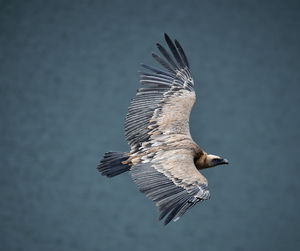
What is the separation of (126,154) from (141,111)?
2.56 feet

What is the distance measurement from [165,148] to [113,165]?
853mm

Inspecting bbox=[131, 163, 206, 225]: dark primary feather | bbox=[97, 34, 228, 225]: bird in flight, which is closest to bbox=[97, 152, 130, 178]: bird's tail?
bbox=[97, 34, 228, 225]: bird in flight

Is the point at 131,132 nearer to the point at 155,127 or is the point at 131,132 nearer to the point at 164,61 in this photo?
the point at 155,127

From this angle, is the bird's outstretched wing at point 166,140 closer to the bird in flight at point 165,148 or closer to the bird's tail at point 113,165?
the bird in flight at point 165,148

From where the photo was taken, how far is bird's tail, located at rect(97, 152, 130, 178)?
793cm

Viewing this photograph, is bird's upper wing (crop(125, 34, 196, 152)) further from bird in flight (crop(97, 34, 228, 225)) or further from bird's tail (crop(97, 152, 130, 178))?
bird's tail (crop(97, 152, 130, 178))

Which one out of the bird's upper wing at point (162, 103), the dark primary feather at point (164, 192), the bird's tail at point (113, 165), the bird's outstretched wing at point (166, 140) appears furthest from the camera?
the bird's upper wing at point (162, 103)

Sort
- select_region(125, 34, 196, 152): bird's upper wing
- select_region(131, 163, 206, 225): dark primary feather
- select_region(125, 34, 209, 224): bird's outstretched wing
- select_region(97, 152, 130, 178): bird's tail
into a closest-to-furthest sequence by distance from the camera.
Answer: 1. select_region(131, 163, 206, 225): dark primary feather
2. select_region(125, 34, 209, 224): bird's outstretched wing
3. select_region(97, 152, 130, 178): bird's tail
4. select_region(125, 34, 196, 152): bird's upper wing

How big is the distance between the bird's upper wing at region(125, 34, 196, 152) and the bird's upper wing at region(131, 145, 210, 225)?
0.63m

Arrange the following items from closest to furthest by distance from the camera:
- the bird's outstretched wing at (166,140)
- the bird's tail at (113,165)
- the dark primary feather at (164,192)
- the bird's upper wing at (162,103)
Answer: the dark primary feather at (164,192) < the bird's outstretched wing at (166,140) < the bird's tail at (113,165) < the bird's upper wing at (162,103)

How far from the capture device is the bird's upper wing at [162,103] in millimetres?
8172

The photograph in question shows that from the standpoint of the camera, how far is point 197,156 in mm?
7969

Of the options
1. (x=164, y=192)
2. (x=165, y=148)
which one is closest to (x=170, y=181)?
(x=164, y=192)

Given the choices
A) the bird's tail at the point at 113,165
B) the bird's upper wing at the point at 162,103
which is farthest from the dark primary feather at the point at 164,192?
the bird's upper wing at the point at 162,103
